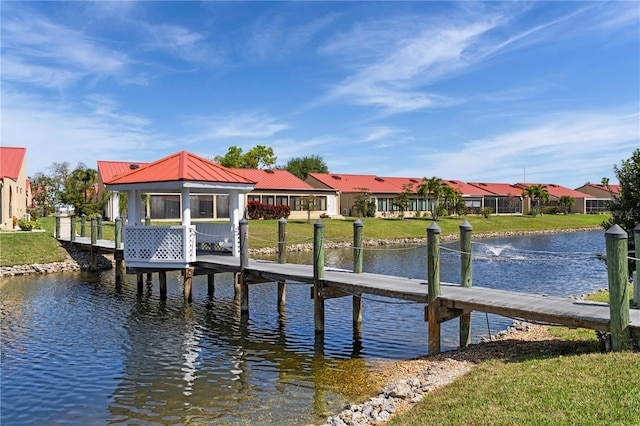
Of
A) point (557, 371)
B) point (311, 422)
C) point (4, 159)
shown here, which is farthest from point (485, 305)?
point (4, 159)

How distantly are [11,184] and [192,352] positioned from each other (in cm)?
2980

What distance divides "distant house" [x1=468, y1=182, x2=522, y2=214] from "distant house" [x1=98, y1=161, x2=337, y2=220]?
28249mm

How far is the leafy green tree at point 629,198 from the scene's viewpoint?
12.2 meters

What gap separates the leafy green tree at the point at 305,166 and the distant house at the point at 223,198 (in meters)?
32.5


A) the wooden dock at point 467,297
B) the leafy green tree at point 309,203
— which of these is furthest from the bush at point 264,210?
the wooden dock at point 467,297

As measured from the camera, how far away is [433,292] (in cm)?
1120

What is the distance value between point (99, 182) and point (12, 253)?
898 inches

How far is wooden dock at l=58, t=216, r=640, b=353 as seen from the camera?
28.6ft

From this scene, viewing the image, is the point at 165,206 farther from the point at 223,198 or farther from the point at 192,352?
the point at 192,352

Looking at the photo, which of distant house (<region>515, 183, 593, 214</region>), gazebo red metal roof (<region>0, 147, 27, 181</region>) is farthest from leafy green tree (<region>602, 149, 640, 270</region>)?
distant house (<region>515, 183, 593, 214</region>)

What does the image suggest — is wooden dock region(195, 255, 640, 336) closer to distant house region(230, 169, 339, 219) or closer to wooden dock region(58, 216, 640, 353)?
wooden dock region(58, 216, 640, 353)

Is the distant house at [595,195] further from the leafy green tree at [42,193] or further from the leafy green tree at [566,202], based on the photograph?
the leafy green tree at [42,193]

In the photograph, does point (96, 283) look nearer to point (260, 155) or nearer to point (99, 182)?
point (99, 182)

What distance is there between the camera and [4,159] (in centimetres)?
3903
